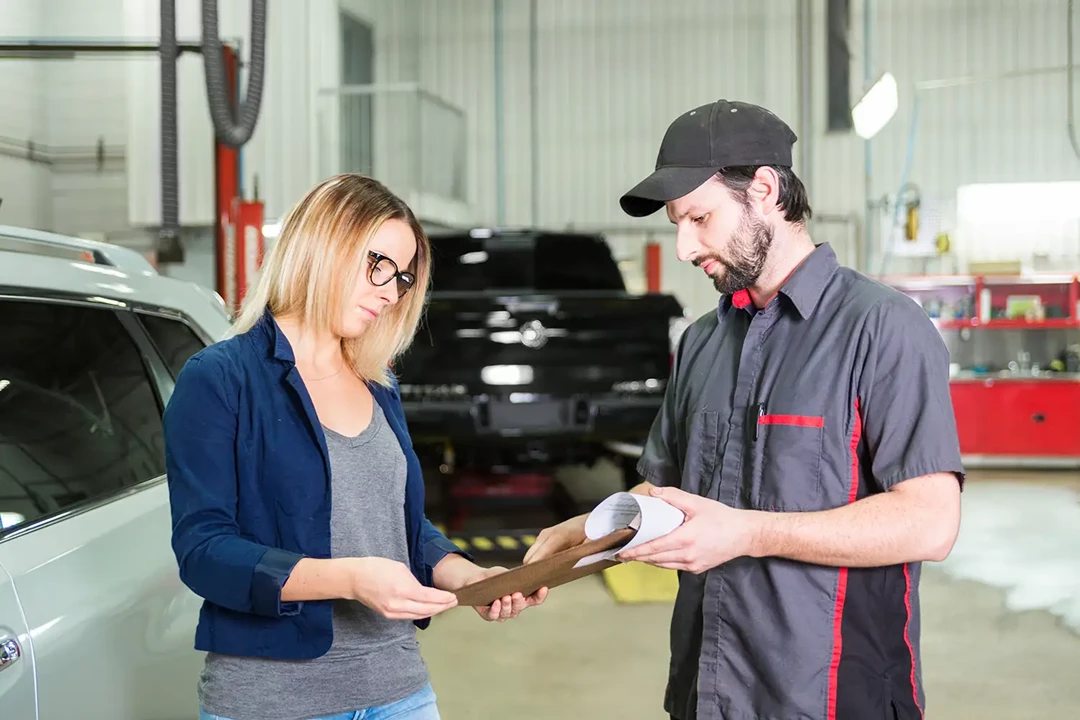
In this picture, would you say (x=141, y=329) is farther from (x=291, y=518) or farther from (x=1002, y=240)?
(x=1002, y=240)

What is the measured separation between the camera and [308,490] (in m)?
1.49

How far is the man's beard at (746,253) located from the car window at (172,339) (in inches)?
51.6

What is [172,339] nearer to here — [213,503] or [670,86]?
[213,503]

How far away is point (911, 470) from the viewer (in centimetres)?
149

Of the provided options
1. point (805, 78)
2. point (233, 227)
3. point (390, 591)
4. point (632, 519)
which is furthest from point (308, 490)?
point (805, 78)

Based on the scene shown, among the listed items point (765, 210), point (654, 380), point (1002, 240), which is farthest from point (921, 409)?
point (1002, 240)

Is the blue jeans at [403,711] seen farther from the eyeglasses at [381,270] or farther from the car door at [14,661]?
the eyeglasses at [381,270]

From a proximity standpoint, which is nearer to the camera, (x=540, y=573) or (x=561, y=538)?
(x=540, y=573)

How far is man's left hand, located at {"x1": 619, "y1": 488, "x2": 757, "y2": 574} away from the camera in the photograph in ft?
4.71

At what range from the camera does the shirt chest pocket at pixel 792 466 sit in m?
1.56

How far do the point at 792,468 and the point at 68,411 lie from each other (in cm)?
134

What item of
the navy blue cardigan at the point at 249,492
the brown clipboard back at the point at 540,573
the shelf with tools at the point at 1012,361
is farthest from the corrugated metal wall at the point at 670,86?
the brown clipboard back at the point at 540,573

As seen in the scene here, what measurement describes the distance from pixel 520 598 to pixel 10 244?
→ 3.90ft

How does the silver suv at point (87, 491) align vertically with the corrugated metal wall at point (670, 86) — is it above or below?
below
